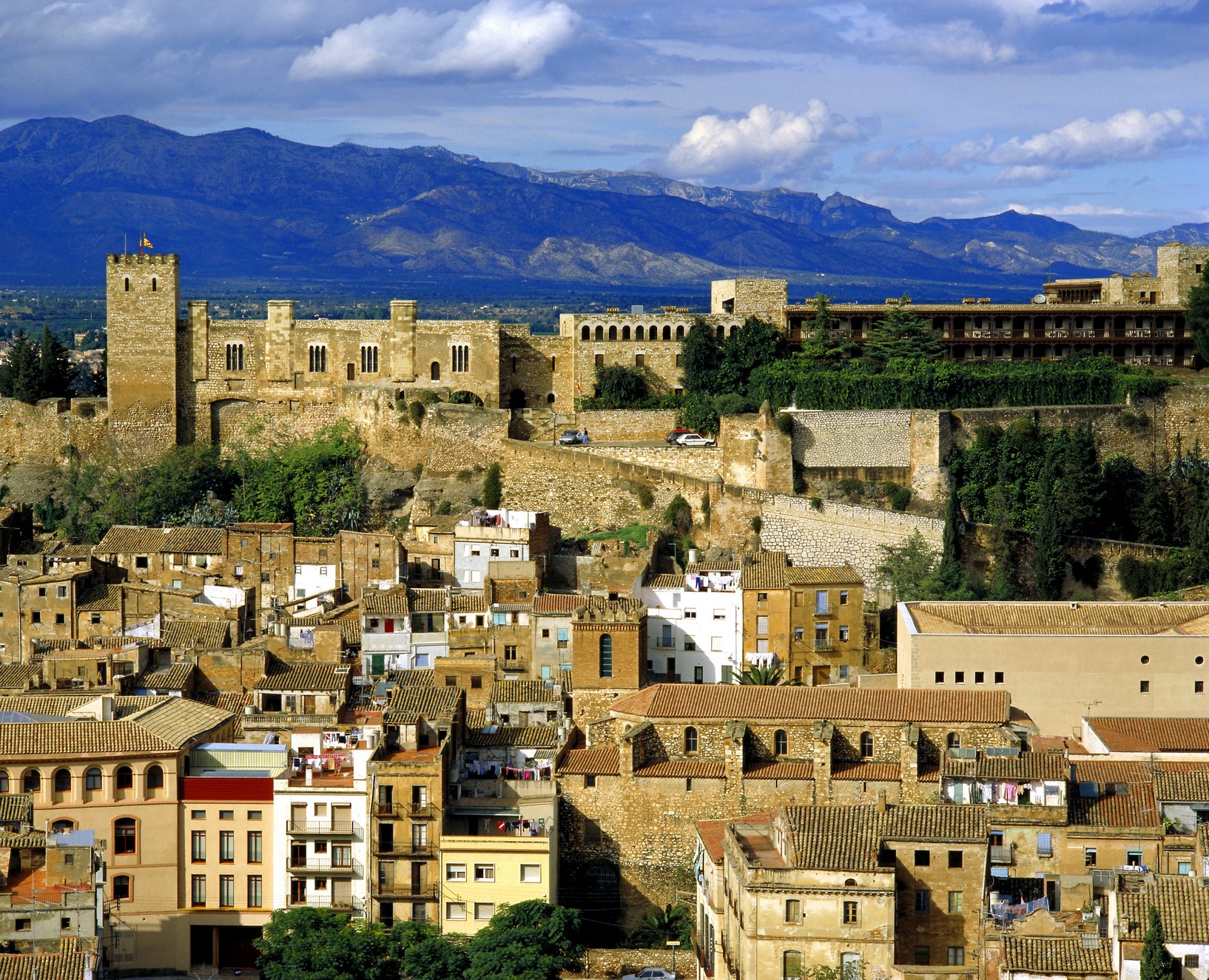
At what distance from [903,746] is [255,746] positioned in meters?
11.6

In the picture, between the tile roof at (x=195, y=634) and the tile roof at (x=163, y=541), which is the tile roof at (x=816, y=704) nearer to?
the tile roof at (x=195, y=634)

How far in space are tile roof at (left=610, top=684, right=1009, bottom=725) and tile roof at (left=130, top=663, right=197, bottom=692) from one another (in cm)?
933

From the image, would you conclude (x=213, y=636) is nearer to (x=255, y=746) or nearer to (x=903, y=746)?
(x=255, y=746)

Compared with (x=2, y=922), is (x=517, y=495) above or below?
above

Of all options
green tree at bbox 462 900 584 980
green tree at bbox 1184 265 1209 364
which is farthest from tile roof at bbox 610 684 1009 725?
green tree at bbox 1184 265 1209 364

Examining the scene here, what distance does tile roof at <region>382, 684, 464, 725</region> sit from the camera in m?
41.2

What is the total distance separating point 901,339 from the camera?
64.3 m

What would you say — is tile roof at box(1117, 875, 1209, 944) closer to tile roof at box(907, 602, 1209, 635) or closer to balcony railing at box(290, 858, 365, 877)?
balcony railing at box(290, 858, 365, 877)

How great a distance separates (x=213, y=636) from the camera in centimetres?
5150

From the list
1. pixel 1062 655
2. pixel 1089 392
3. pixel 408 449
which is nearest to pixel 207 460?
pixel 408 449

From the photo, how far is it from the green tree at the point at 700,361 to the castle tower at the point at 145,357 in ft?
51.0

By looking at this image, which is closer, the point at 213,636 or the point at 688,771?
the point at 688,771

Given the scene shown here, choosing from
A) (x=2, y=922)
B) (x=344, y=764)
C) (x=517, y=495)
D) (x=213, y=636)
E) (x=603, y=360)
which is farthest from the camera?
(x=603, y=360)

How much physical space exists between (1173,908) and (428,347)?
3888 cm
